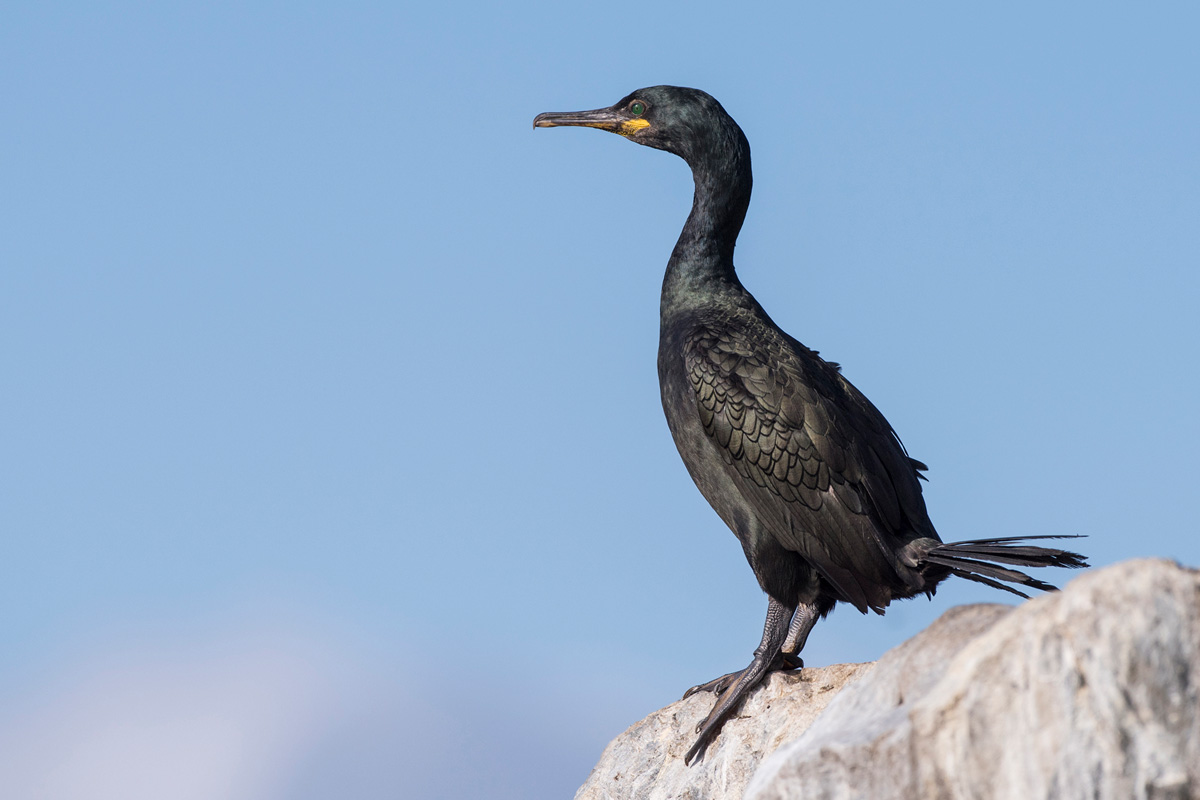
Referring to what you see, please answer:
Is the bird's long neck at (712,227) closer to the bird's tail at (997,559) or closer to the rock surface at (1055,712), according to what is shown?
the bird's tail at (997,559)

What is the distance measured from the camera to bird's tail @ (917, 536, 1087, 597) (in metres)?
7.13

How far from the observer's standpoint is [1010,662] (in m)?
4.43

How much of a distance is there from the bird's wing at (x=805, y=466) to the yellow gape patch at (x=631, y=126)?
1.95 metres

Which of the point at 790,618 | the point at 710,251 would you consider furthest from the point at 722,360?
the point at 790,618

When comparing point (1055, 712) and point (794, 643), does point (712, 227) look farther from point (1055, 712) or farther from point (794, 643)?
point (1055, 712)

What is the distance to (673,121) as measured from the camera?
8.95 m

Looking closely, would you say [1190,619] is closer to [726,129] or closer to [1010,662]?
[1010,662]

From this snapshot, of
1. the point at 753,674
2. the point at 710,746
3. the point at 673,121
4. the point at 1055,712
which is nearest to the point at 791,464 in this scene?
the point at 753,674

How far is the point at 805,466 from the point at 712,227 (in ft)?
6.18

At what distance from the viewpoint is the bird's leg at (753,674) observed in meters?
7.87

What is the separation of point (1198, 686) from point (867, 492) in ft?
11.5

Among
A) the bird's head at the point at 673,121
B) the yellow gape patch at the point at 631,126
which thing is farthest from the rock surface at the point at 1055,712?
the yellow gape patch at the point at 631,126

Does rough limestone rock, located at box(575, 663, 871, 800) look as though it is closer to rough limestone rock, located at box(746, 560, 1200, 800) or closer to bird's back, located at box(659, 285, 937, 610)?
bird's back, located at box(659, 285, 937, 610)

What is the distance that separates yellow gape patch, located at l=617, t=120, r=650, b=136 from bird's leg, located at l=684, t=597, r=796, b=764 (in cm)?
340
